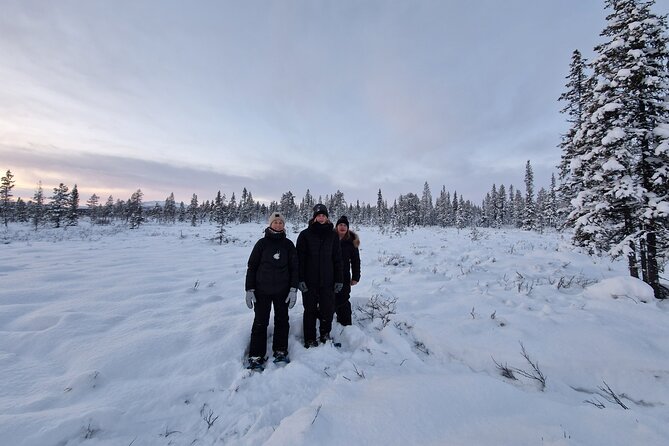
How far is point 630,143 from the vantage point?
7.70 m

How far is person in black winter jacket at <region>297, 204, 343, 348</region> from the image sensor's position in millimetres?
4852

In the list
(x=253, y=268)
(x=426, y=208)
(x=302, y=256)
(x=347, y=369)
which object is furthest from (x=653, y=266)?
(x=426, y=208)

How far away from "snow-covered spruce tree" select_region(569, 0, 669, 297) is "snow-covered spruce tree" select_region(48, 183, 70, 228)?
203 feet

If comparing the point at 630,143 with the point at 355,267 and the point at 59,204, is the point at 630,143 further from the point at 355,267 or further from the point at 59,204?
the point at 59,204

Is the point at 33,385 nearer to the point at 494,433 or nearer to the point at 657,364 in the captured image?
the point at 494,433

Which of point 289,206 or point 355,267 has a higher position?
point 289,206

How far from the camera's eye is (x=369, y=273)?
364 inches

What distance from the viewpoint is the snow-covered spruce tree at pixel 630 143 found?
714 centimetres

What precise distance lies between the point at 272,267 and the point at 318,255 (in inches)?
33.1

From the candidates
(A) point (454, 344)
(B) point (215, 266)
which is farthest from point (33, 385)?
(B) point (215, 266)

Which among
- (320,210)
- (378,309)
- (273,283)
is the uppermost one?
(320,210)

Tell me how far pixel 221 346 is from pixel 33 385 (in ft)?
6.68

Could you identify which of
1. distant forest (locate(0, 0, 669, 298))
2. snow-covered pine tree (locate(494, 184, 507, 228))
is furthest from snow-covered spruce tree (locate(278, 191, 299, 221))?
distant forest (locate(0, 0, 669, 298))

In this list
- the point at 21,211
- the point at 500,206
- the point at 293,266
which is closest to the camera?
the point at 293,266
